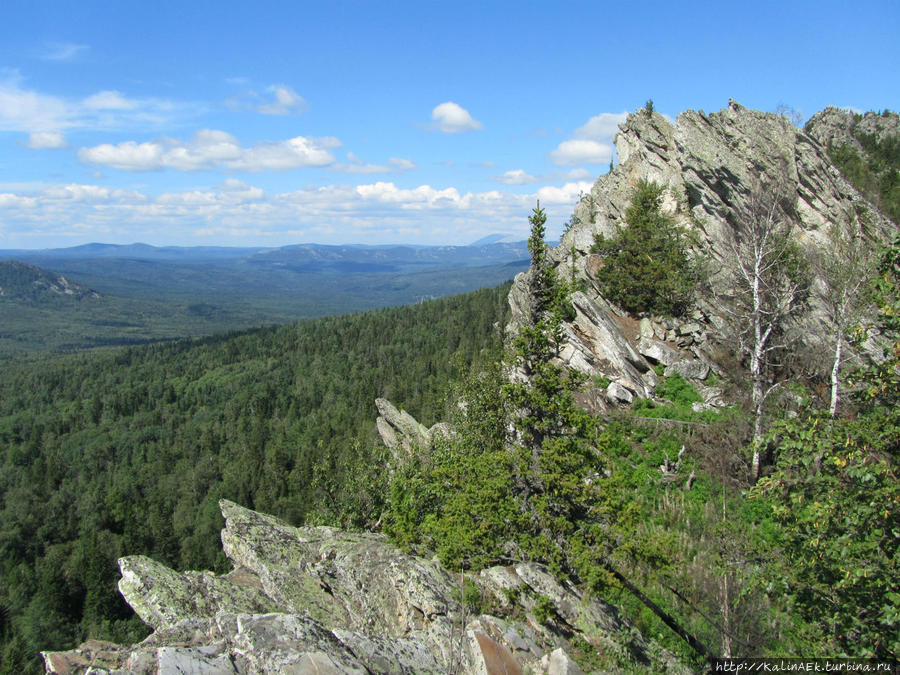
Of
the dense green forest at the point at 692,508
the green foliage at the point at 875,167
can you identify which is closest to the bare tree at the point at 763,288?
the dense green forest at the point at 692,508

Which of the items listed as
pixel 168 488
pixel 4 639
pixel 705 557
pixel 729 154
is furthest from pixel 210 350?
pixel 705 557

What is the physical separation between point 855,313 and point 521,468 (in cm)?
1772

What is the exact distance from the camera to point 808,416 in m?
9.09

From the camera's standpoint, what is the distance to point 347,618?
1380 centimetres

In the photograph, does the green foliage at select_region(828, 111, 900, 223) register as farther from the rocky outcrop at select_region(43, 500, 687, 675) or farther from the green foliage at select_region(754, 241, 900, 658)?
the rocky outcrop at select_region(43, 500, 687, 675)

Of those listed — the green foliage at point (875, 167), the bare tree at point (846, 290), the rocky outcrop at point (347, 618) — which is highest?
the green foliage at point (875, 167)

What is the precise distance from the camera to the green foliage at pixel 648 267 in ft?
101

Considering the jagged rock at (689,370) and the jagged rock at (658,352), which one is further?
the jagged rock at (658,352)

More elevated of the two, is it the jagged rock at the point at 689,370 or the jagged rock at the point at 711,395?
the jagged rock at the point at 689,370

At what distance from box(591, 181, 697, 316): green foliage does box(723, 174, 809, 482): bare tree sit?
2.91m

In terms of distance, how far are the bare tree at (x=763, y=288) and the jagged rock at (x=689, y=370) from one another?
87.8 inches

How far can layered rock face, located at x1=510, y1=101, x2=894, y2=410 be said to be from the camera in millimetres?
28797

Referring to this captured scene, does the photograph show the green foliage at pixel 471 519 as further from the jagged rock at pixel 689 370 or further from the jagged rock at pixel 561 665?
the jagged rock at pixel 689 370

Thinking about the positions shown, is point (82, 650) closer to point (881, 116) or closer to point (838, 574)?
point (838, 574)
